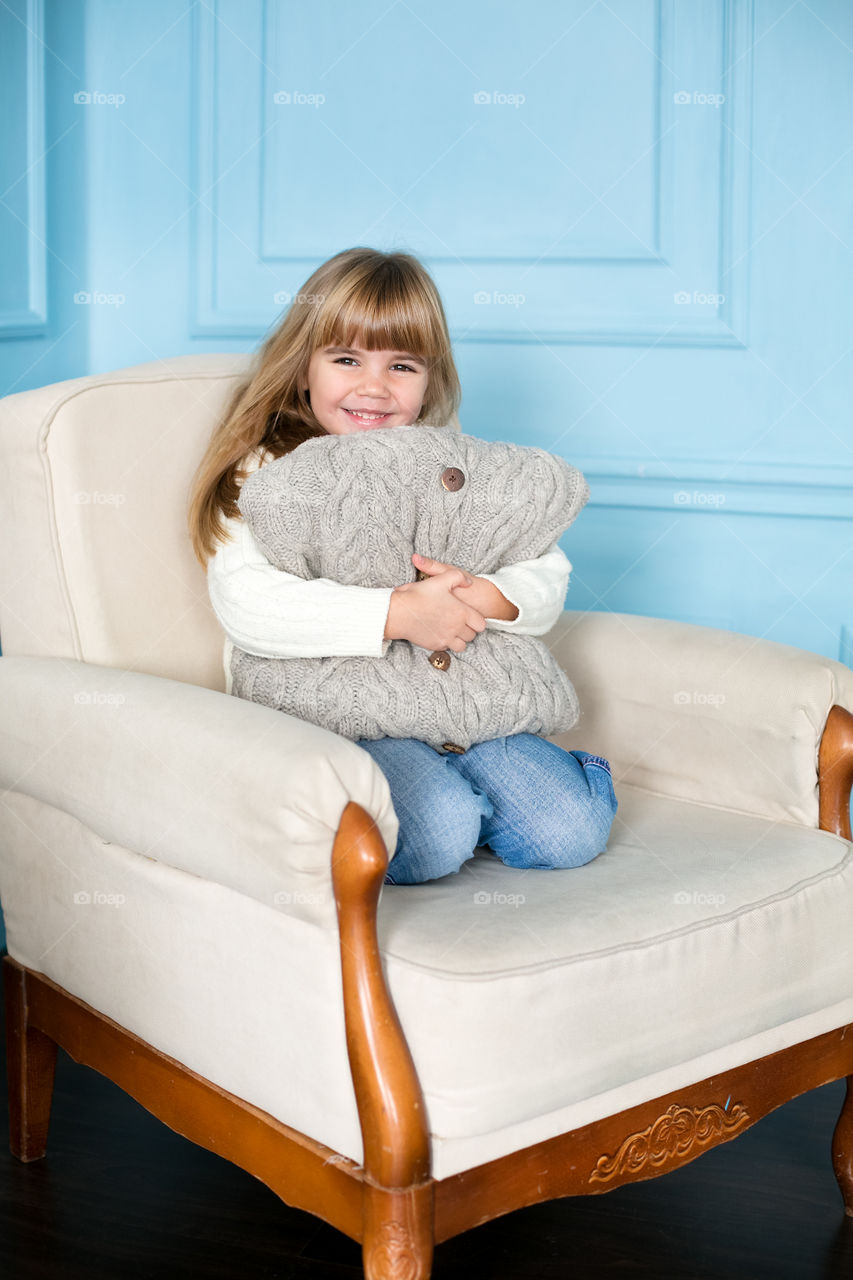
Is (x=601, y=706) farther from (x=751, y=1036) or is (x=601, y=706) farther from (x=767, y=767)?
(x=751, y=1036)

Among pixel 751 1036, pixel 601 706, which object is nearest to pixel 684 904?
pixel 751 1036

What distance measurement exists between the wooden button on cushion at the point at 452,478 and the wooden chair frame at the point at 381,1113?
19.3 inches

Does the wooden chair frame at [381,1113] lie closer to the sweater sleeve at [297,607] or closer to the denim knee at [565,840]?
the denim knee at [565,840]

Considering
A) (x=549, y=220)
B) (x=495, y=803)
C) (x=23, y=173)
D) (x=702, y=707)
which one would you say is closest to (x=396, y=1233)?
(x=495, y=803)

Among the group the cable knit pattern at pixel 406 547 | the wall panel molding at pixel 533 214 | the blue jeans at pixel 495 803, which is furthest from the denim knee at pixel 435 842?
the wall panel molding at pixel 533 214

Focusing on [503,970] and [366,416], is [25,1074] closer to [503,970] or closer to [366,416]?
[503,970]

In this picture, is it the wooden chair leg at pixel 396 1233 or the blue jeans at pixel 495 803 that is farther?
the blue jeans at pixel 495 803

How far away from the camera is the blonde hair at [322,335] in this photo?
5.15 ft

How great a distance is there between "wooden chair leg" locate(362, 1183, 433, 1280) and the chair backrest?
68 centimetres

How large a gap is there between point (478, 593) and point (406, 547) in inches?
3.8

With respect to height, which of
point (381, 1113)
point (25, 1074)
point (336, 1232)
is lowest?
point (336, 1232)

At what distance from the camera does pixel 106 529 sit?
57.7 inches

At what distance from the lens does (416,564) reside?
142cm

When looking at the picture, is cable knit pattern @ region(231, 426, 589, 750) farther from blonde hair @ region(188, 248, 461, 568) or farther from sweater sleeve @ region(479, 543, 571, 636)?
blonde hair @ region(188, 248, 461, 568)
